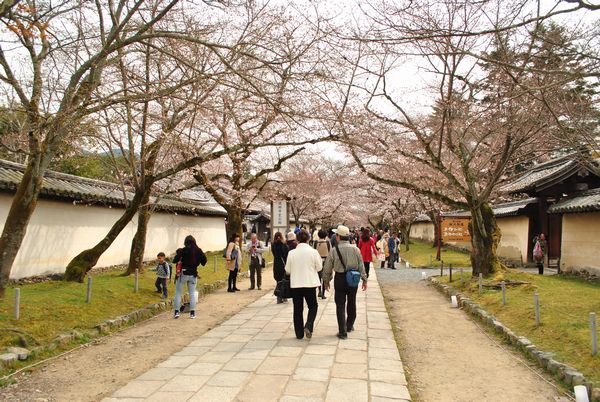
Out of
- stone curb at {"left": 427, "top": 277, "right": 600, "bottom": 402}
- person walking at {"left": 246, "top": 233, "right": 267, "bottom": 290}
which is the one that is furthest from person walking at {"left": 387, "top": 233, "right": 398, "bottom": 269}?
stone curb at {"left": 427, "top": 277, "right": 600, "bottom": 402}

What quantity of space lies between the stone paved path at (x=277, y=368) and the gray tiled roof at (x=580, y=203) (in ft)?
32.1

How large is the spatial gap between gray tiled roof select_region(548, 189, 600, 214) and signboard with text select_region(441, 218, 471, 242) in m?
4.23

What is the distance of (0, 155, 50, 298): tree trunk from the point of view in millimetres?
8117

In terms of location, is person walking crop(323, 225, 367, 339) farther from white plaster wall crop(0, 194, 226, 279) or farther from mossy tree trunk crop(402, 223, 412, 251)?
mossy tree trunk crop(402, 223, 412, 251)

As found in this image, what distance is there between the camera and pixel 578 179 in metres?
19.0

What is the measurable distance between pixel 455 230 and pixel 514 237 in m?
4.17

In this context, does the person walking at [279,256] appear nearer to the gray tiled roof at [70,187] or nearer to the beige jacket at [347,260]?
the beige jacket at [347,260]

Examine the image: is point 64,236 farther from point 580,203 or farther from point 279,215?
point 580,203

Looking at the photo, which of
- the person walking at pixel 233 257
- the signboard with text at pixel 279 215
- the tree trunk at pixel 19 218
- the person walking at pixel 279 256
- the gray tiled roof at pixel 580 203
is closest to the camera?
the tree trunk at pixel 19 218

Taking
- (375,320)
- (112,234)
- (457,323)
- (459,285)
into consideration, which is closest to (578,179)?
(459,285)

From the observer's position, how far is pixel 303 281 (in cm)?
746

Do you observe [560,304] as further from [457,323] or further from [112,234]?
[112,234]

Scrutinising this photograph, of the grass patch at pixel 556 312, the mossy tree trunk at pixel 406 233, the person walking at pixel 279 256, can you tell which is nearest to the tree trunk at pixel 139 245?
the person walking at pixel 279 256

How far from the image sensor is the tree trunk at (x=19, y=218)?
8.12 m
